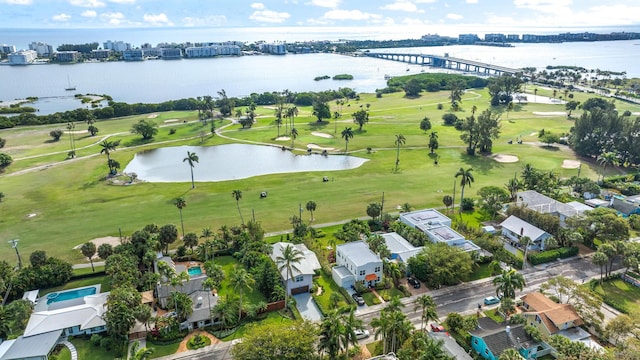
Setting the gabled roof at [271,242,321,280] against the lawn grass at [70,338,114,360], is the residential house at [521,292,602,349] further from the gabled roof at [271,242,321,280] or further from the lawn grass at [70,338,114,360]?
the lawn grass at [70,338,114,360]

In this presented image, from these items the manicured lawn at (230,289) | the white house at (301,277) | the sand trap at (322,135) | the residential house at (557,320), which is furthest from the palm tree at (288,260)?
the sand trap at (322,135)

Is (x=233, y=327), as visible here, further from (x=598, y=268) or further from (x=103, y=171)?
(x=103, y=171)

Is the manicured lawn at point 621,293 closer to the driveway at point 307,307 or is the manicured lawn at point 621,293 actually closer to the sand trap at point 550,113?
the driveway at point 307,307

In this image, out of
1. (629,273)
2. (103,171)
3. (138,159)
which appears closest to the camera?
(629,273)

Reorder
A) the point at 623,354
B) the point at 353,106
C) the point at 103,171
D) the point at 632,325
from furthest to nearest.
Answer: the point at 353,106, the point at 103,171, the point at 632,325, the point at 623,354

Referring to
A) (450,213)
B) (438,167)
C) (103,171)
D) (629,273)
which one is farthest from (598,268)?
(103,171)

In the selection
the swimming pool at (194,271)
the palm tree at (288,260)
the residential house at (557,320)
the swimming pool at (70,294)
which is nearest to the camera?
the residential house at (557,320)

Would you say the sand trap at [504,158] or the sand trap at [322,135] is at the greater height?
the sand trap at [322,135]

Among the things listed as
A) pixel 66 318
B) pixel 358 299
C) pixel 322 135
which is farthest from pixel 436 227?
pixel 322 135
